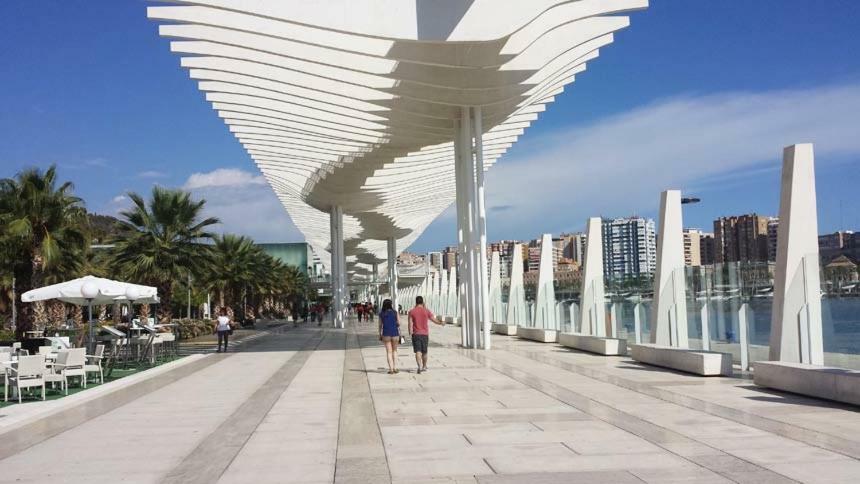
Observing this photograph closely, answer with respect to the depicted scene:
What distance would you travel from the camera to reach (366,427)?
9.74 meters

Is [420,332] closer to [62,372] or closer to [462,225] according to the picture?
[62,372]

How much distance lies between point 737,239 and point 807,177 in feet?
20.7

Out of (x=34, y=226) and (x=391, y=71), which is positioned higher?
Result: (x=391, y=71)

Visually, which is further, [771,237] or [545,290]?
[545,290]

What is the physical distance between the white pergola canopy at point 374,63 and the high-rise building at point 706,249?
575 centimetres

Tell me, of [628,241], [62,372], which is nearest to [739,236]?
[62,372]

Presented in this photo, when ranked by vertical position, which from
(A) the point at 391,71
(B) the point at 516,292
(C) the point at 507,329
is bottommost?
(C) the point at 507,329

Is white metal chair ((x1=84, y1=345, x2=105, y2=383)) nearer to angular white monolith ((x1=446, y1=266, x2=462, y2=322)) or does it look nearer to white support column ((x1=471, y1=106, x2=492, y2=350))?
white support column ((x1=471, y1=106, x2=492, y2=350))

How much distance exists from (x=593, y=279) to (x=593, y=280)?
0.08 m

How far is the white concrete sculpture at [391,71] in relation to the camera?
62.2ft

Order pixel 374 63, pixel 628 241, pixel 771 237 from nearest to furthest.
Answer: pixel 771 237
pixel 374 63
pixel 628 241

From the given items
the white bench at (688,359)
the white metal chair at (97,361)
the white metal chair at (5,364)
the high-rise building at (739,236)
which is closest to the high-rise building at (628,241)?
the high-rise building at (739,236)

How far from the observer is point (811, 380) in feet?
35.9

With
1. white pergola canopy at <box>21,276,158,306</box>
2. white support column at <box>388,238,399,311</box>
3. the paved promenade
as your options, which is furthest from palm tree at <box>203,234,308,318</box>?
the paved promenade
